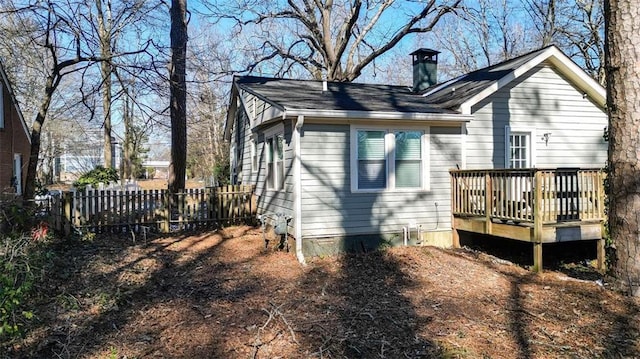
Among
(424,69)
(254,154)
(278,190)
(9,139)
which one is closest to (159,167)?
(9,139)

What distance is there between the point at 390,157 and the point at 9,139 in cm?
1597

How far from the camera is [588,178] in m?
7.81

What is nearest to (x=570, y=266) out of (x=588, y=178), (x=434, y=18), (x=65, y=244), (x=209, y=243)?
(x=588, y=178)

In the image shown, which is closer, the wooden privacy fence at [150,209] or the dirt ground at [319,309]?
the dirt ground at [319,309]

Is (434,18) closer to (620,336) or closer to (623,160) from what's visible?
(623,160)

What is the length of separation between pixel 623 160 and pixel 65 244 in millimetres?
9884

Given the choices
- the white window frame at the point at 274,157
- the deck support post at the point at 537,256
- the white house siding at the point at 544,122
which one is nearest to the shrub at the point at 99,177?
the white window frame at the point at 274,157

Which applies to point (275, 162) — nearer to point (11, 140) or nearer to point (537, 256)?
point (537, 256)

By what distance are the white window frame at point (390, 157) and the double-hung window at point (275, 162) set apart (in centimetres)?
165

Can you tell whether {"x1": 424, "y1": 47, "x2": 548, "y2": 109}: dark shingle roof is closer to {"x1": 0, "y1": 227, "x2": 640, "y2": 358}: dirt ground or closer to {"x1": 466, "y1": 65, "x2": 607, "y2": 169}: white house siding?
{"x1": 466, "y1": 65, "x2": 607, "y2": 169}: white house siding

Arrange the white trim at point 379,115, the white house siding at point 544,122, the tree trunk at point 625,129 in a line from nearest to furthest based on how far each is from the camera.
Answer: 1. the tree trunk at point 625,129
2. the white trim at point 379,115
3. the white house siding at point 544,122

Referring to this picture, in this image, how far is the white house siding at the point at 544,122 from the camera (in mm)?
9695

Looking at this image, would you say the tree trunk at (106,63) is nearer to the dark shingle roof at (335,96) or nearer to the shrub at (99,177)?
the shrub at (99,177)

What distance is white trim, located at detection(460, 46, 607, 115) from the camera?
367 inches
